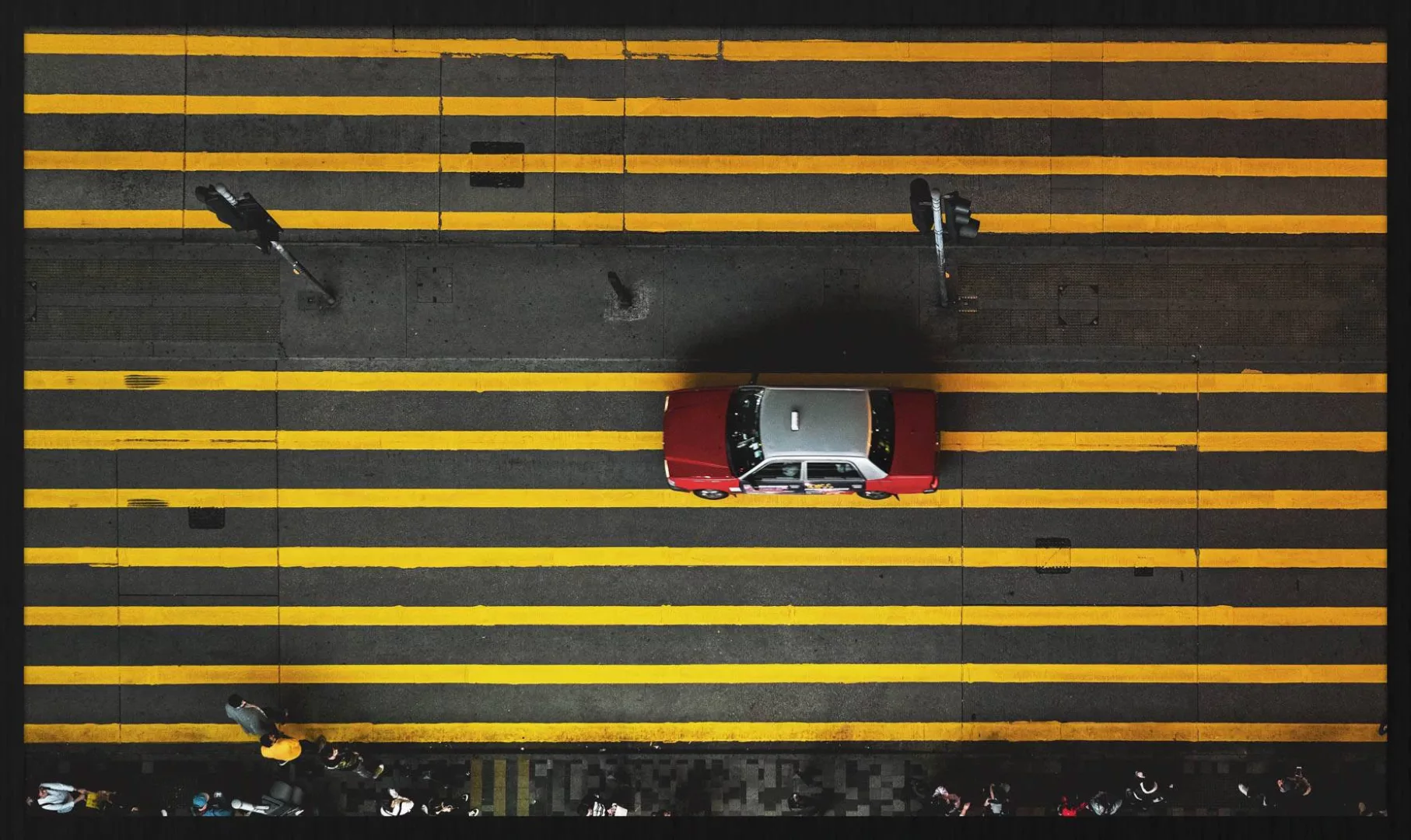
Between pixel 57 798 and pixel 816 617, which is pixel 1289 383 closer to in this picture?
pixel 816 617

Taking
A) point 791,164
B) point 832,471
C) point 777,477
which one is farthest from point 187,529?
point 791,164

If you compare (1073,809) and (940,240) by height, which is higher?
(940,240)

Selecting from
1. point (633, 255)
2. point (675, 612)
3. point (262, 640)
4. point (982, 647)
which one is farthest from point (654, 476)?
point (262, 640)

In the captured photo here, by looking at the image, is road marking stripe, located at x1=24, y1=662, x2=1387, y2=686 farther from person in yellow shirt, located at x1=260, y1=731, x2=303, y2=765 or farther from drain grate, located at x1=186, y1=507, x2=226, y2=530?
drain grate, located at x1=186, y1=507, x2=226, y2=530

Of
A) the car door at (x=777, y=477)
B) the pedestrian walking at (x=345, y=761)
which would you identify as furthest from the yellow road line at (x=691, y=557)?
the pedestrian walking at (x=345, y=761)

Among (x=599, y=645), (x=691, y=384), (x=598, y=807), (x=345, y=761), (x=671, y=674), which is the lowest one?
(x=598, y=807)

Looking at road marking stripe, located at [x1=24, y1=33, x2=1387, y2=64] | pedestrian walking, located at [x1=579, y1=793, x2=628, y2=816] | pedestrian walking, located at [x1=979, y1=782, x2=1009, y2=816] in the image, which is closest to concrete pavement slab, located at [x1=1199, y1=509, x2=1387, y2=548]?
pedestrian walking, located at [x1=979, y1=782, x2=1009, y2=816]

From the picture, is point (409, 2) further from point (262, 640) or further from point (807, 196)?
point (262, 640)

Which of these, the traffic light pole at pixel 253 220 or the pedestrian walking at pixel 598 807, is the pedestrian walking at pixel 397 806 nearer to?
the pedestrian walking at pixel 598 807
